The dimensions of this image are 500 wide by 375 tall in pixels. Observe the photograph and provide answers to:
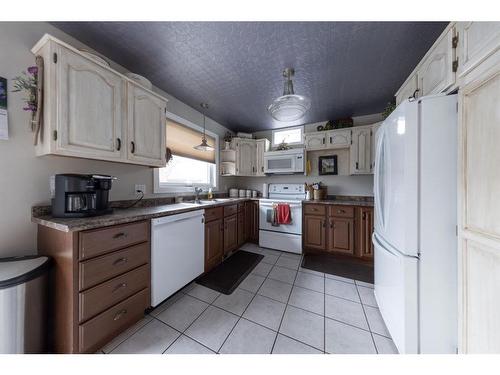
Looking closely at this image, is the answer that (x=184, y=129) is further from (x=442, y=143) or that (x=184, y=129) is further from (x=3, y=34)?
(x=442, y=143)

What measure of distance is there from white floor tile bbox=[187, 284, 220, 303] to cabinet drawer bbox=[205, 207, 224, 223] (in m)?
0.72

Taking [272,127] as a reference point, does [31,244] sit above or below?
below

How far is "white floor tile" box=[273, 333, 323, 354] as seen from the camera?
1129 mm

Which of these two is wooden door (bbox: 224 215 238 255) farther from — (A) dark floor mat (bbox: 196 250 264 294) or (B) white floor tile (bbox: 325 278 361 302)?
(B) white floor tile (bbox: 325 278 361 302)

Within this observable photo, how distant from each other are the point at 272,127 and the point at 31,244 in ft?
11.4

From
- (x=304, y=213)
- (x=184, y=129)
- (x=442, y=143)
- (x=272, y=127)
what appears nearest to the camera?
(x=442, y=143)

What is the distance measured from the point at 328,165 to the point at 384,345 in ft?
8.18

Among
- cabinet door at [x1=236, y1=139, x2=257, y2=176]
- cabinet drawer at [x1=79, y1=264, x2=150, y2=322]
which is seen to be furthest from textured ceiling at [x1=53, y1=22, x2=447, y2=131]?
cabinet drawer at [x1=79, y1=264, x2=150, y2=322]

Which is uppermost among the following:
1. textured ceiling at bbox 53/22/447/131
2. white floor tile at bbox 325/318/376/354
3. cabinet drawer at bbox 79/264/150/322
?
textured ceiling at bbox 53/22/447/131

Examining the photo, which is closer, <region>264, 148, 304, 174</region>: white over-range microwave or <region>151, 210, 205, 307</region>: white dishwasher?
<region>151, 210, 205, 307</region>: white dishwasher

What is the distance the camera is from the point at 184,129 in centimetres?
254

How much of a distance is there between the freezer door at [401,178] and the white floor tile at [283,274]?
46.0 inches

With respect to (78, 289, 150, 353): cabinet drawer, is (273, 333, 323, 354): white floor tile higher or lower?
lower
